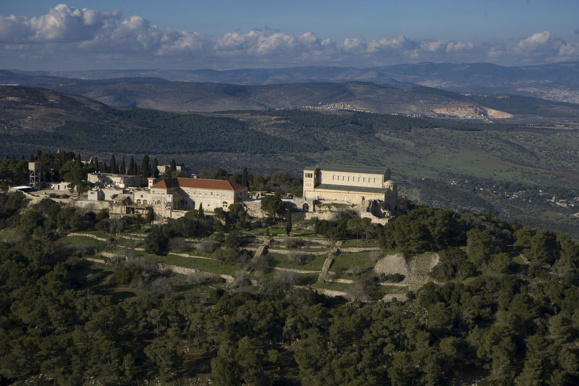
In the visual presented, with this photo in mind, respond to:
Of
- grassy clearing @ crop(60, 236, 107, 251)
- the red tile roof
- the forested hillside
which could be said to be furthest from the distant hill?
grassy clearing @ crop(60, 236, 107, 251)

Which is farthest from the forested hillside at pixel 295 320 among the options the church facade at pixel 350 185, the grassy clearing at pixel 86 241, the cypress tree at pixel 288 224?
the church facade at pixel 350 185

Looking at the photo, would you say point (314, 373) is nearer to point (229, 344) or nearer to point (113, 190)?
Answer: point (229, 344)

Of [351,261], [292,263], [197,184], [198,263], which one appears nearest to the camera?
[351,261]

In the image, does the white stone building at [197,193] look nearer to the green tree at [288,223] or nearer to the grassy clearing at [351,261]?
the green tree at [288,223]

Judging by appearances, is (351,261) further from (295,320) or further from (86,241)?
(86,241)

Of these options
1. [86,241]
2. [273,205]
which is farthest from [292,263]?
[86,241]

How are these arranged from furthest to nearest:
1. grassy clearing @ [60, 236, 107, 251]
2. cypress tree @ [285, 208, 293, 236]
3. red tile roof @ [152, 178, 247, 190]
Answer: red tile roof @ [152, 178, 247, 190], grassy clearing @ [60, 236, 107, 251], cypress tree @ [285, 208, 293, 236]

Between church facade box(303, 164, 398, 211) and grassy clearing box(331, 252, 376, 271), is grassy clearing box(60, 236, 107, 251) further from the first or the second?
grassy clearing box(331, 252, 376, 271)
